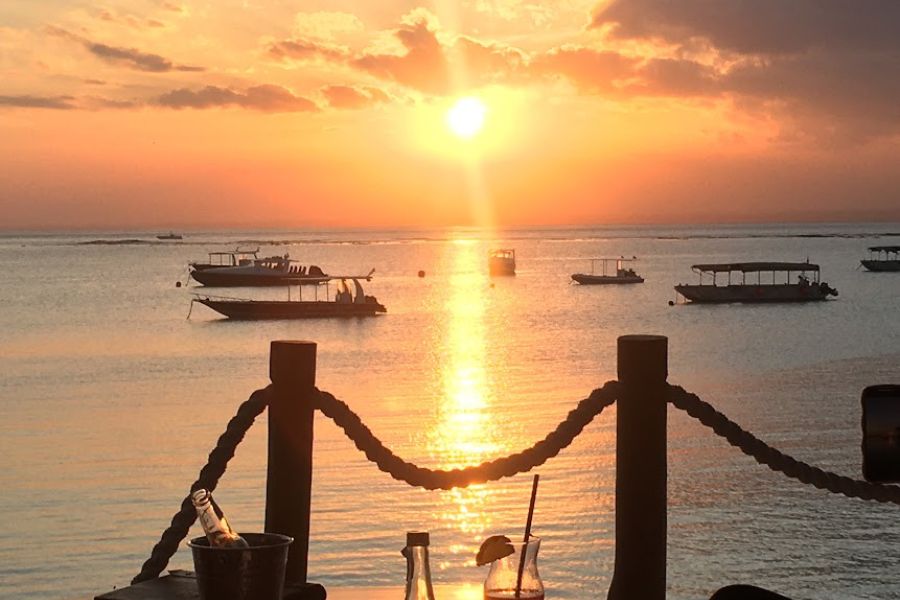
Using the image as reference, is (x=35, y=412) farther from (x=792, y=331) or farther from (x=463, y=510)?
(x=792, y=331)

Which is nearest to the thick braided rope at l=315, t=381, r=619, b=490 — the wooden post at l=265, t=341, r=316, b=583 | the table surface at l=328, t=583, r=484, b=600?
the wooden post at l=265, t=341, r=316, b=583

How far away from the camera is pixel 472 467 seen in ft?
18.2

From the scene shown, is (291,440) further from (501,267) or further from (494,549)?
(501,267)

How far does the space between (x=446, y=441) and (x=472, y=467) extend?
79.4 feet

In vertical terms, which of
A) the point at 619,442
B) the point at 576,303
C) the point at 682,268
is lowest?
the point at 619,442

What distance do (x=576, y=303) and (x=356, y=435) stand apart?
Result: 8783cm

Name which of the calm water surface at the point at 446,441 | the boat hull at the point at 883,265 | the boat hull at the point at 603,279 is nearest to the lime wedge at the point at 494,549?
the calm water surface at the point at 446,441

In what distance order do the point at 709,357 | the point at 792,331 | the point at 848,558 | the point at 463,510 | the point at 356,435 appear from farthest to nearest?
the point at 792,331
the point at 709,357
the point at 463,510
the point at 848,558
the point at 356,435

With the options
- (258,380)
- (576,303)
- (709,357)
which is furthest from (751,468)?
(576,303)

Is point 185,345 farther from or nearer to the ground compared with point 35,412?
farther from the ground

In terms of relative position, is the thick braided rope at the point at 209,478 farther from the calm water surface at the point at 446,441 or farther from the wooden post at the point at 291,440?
the calm water surface at the point at 446,441

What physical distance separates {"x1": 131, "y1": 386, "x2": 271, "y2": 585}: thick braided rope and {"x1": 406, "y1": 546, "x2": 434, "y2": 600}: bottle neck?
Result: 7.15ft

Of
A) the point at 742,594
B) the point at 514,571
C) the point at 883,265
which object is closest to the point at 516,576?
the point at 514,571

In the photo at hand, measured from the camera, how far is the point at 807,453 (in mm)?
26516
